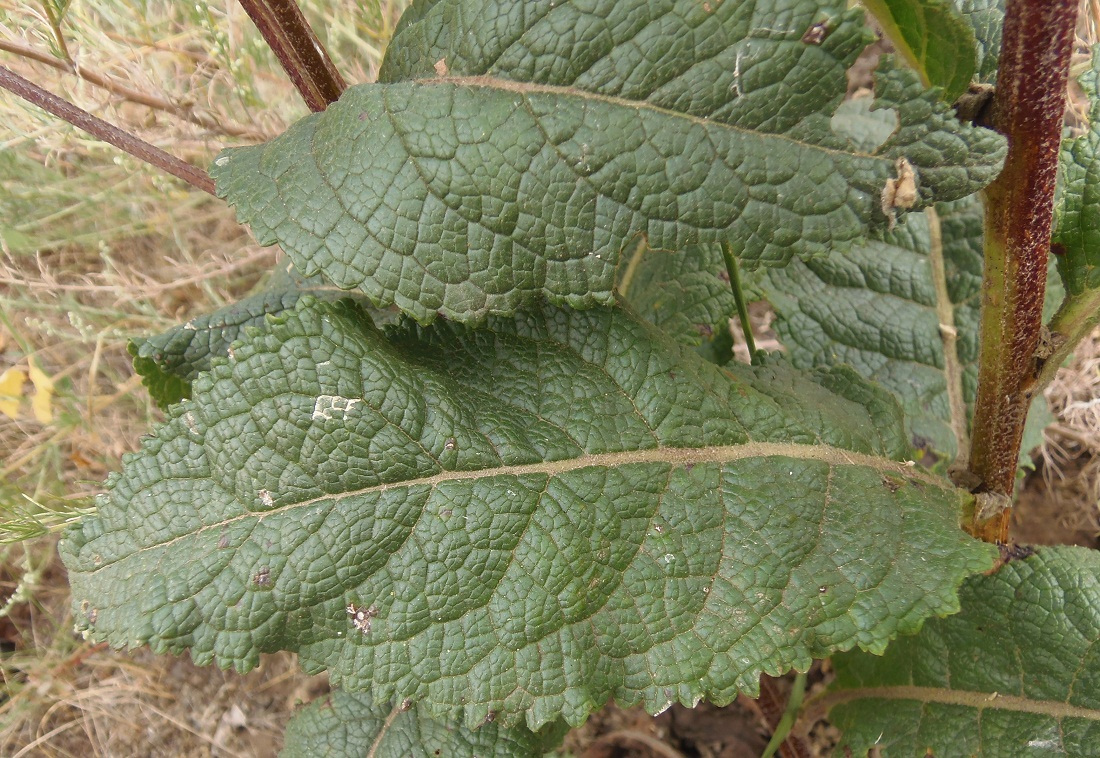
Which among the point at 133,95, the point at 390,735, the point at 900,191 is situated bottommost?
the point at 390,735

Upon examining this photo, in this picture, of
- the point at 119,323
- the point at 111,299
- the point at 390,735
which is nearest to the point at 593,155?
the point at 390,735

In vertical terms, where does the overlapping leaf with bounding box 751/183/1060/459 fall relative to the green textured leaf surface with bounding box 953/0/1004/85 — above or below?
below

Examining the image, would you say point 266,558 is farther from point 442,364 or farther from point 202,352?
point 202,352

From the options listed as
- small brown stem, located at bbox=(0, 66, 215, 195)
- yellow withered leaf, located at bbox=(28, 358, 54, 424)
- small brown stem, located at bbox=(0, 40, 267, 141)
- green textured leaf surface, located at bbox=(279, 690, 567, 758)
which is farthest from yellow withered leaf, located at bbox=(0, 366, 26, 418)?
green textured leaf surface, located at bbox=(279, 690, 567, 758)

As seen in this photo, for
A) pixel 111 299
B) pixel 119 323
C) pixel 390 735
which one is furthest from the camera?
pixel 111 299

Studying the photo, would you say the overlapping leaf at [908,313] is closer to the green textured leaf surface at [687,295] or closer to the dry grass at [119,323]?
the green textured leaf surface at [687,295]

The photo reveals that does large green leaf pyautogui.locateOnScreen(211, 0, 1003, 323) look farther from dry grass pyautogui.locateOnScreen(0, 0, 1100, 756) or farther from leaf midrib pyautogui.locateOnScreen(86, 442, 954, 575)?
dry grass pyautogui.locateOnScreen(0, 0, 1100, 756)

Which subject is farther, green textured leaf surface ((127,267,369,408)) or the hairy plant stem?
green textured leaf surface ((127,267,369,408))

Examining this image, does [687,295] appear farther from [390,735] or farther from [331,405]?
[390,735]
